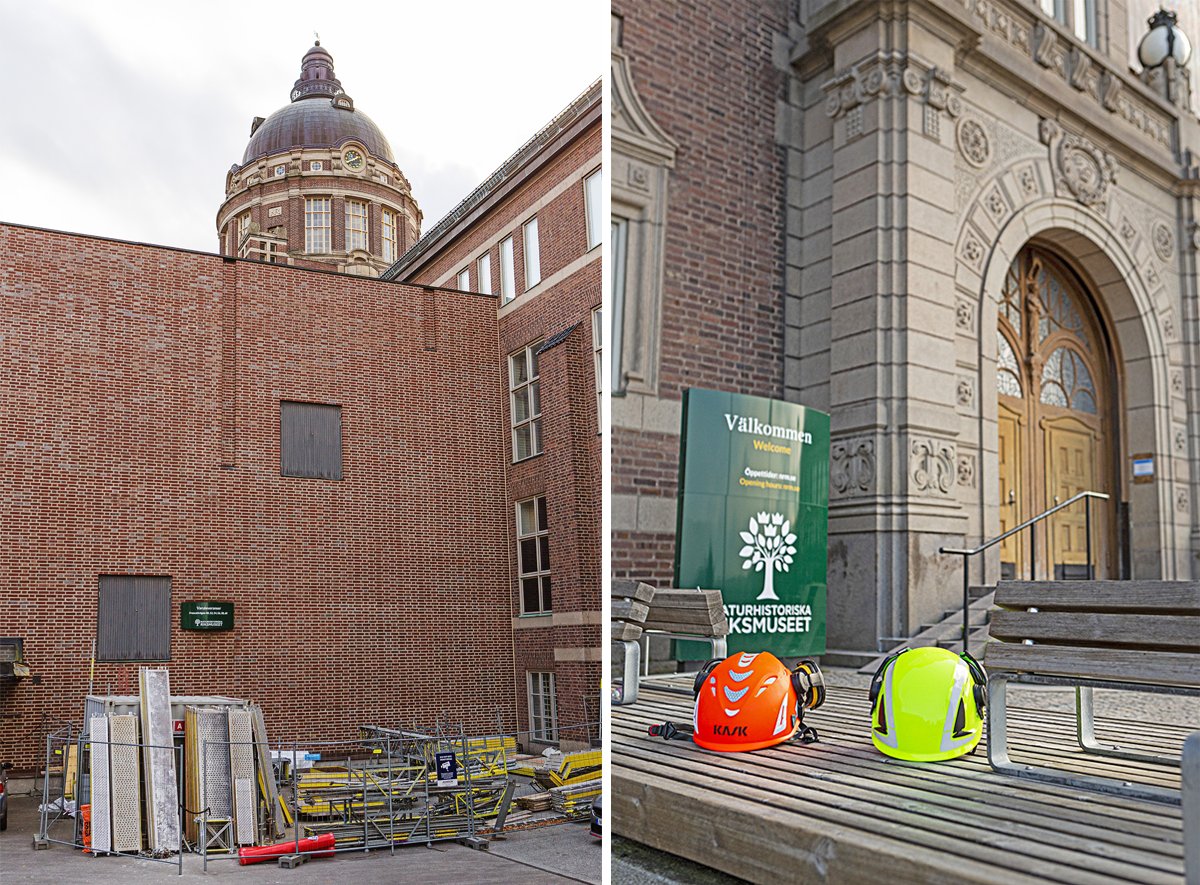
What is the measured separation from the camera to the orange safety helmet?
396 cm

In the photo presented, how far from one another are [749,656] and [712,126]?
712cm

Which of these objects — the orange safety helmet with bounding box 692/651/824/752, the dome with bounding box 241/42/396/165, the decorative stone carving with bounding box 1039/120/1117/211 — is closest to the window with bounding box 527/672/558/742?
the dome with bounding box 241/42/396/165

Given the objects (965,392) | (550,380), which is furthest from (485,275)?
(965,392)

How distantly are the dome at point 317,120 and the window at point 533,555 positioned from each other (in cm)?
623

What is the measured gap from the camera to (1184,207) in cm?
1347

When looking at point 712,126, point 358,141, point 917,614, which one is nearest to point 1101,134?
point 712,126

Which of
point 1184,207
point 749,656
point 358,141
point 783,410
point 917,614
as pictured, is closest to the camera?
point 749,656

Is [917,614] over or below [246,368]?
below

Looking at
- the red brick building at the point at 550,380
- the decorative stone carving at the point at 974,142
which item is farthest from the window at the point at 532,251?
the decorative stone carving at the point at 974,142

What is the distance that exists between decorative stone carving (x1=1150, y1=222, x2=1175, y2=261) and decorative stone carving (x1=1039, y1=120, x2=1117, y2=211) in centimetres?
138

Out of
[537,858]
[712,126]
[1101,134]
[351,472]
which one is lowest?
[537,858]

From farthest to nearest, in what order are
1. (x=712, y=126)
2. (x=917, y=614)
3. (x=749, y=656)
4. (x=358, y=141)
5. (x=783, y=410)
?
(x=358, y=141), (x=712, y=126), (x=917, y=614), (x=783, y=410), (x=749, y=656)

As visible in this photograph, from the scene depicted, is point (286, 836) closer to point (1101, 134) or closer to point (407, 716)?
point (407, 716)

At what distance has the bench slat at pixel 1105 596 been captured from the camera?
10.2ft
